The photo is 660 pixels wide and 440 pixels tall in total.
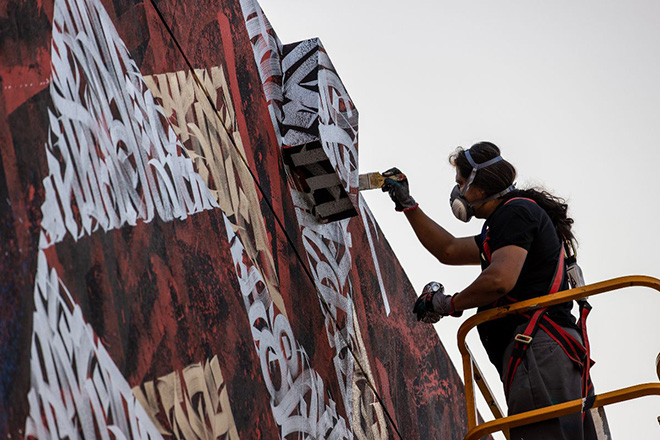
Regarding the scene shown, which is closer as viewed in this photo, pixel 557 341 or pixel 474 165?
pixel 557 341

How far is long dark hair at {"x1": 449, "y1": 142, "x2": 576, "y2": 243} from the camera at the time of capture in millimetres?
5137

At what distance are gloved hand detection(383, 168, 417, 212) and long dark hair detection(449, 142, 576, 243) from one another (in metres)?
0.34

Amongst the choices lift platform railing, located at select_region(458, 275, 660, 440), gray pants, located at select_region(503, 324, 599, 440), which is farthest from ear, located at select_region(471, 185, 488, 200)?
gray pants, located at select_region(503, 324, 599, 440)

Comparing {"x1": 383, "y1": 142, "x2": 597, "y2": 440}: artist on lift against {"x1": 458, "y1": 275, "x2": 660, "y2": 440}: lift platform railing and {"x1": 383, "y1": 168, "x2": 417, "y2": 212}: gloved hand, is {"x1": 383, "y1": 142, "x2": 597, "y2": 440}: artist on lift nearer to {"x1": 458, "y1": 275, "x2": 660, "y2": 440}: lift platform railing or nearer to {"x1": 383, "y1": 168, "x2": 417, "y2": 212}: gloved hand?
{"x1": 458, "y1": 275, "x2": 660, "y2": 440}: lift platform railing

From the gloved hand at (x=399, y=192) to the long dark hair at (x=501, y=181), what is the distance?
0.34m

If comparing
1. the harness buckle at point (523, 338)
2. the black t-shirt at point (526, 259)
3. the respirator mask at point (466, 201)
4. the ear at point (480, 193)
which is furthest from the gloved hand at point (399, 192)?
the harness buckle at point (523, 338)

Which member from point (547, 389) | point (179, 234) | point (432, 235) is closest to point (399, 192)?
point (432, 235)

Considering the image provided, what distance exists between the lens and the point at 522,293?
4879mm

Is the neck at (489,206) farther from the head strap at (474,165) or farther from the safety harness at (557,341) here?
the safety harness at (557,341)

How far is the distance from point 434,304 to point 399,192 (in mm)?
882

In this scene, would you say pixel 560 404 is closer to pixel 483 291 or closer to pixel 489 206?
pixel 483 291

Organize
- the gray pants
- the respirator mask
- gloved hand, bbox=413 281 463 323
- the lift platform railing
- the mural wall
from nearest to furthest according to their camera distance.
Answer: the mural wall, the lift platform railing, the gray pants, gloved hand, bbox=413 281 463 323, the respirator mask

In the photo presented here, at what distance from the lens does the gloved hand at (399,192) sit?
18.7ft

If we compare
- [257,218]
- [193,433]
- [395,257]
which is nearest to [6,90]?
[193,433]
